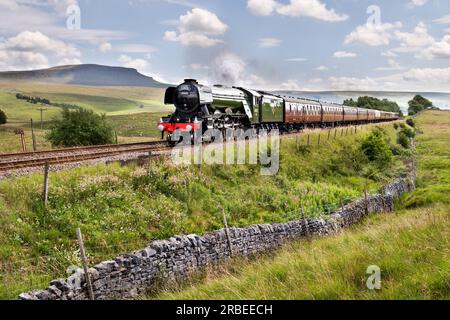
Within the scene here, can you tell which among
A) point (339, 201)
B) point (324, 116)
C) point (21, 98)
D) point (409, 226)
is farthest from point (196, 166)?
point (21, 98)

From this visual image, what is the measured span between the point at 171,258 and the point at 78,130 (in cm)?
2013

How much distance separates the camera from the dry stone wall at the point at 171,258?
30.7ft

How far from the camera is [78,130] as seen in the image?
2972 cm

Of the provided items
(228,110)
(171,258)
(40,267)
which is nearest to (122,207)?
(171,258)

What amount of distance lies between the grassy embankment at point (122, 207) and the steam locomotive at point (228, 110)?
166 inches

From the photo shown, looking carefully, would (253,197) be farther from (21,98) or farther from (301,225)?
(21,98)

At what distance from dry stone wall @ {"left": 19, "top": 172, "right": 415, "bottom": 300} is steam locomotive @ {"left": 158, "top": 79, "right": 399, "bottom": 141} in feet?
31.3

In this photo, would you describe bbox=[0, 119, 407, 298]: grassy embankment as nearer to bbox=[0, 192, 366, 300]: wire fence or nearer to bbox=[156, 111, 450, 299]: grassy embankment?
bbox=[0, 192, 366, 300]: wire fence

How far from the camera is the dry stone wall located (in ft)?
30.7

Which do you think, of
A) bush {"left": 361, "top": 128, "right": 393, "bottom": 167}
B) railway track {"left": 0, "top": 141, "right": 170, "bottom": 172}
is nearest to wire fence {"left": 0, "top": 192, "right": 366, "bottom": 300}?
railway track {"left": 0, "top": 141, "right": 170, "bottom": 172}

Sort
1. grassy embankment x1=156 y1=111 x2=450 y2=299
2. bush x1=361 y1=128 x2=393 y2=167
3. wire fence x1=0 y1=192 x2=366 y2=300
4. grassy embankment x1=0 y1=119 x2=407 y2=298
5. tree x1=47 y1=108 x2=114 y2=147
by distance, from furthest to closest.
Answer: bush x1=361 y1=128 x2=393 y2=167 < tree x1=47 y1=108 x2=114 y2=147 < grassy embankment x1=0 y1=119 x2=407 y2=298 < wire fence x1=0 y1=192 x2=366 y2=300 < grassy embankment x1=156 y1=111 x2=450 y2=299

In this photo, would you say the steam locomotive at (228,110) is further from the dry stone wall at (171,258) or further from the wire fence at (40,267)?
the wire fence at (40,267)

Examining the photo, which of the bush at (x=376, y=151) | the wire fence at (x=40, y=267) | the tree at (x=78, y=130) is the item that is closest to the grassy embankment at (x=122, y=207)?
the wire fence at (x=40, y=267)

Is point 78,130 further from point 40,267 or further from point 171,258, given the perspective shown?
point 171,258
